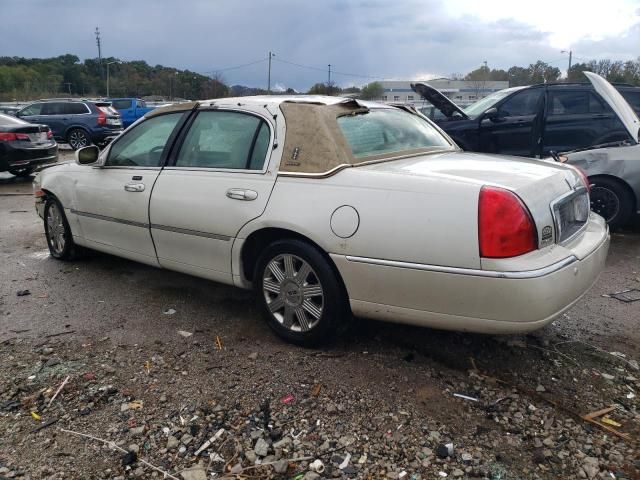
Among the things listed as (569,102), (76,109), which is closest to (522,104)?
(569,102)

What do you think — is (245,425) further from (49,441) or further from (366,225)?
(366,225)

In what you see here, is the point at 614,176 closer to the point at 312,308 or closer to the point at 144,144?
the point at 312,308

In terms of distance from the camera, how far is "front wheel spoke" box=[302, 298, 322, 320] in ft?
11.6

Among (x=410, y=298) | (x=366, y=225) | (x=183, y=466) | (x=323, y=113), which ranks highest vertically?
(x=323, y=113)

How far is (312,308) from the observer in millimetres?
3557

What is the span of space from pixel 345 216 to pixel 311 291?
22.8 inches

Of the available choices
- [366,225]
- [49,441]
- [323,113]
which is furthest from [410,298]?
[49,441]

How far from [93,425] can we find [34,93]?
61.5 m

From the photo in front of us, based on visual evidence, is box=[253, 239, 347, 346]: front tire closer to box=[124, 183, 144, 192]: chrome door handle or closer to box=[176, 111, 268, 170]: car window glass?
box=[176, 111, 268, 170]: car window glass

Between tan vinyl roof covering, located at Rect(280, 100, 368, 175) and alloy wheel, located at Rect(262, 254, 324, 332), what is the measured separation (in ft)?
1.91

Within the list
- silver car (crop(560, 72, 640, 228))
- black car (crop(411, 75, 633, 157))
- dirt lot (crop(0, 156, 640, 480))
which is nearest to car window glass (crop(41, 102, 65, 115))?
black car (crop(411, 75, 633, 157))

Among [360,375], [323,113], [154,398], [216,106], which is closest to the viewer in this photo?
[154,398]

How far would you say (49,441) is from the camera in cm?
277

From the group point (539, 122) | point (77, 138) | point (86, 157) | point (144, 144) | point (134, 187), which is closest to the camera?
point (134, 187)
